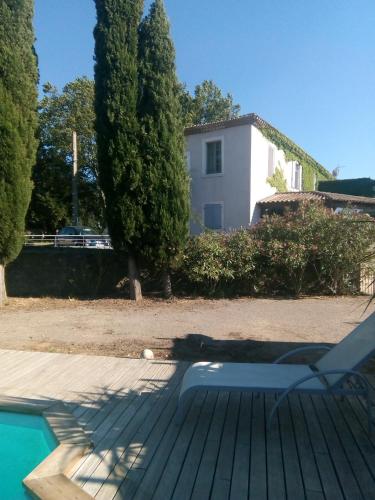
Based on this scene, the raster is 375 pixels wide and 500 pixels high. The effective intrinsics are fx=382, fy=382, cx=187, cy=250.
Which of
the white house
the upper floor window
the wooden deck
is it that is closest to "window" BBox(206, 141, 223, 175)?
the white house

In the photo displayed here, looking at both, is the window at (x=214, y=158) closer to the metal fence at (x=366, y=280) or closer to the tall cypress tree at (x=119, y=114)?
the tall cypress tree at (x=119, y=114)

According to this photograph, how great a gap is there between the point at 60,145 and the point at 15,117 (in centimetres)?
2116

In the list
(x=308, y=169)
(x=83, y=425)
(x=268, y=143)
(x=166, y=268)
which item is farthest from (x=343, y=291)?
(x=308, y=169)

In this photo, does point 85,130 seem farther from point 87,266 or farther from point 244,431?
point 244,431

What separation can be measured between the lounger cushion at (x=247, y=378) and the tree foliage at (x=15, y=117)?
856cm

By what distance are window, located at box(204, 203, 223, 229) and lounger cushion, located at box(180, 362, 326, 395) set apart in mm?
15797

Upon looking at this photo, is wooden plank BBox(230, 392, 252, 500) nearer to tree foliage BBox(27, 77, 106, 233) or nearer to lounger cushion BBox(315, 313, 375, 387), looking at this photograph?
lounger cushion BBox(315, 313, 375, 387)

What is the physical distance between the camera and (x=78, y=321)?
8.93 meters

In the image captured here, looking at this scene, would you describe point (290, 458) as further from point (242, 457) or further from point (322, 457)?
point (242, 457)

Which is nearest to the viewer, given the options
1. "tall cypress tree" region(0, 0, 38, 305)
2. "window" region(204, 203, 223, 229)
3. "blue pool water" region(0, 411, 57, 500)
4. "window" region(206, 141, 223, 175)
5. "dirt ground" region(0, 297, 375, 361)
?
"blue pool water" region(0, 411, 57, 500)

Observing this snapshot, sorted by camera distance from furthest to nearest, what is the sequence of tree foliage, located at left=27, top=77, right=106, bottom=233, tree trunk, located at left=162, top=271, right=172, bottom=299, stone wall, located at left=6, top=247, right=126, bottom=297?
tree foliage, located at left=27, top=77, right=106, bottom=233 < stone wall, located at left=6, top=247, right=126, bottom=297 < tree trunk, located at left=162, top=271, right=172, bottom=299

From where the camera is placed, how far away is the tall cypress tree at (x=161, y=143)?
1086 cm

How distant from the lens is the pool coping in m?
2.83

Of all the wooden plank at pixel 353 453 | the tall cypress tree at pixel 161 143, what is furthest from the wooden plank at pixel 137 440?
the tall cypress tree at pixel 161 143
